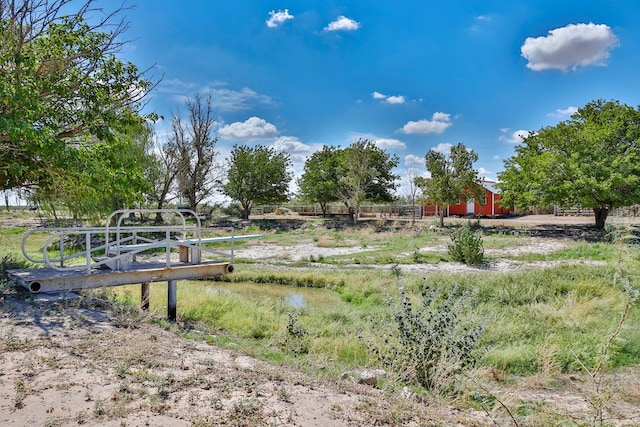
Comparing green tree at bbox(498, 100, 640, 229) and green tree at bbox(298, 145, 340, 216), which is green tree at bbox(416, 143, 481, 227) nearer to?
green tree at bbox(498, 100, 640, 229)

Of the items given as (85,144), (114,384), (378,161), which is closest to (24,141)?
(85,144)

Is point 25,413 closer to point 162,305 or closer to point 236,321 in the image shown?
point 236,321

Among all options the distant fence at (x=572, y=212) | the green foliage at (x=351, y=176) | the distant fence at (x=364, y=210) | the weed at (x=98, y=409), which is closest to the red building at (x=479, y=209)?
the distant fence at (x=364, y=210)

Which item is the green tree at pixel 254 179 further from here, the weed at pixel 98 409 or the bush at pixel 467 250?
the weed at pixel 98 409

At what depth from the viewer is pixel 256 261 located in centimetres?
1733

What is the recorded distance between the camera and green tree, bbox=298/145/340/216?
3672 cm

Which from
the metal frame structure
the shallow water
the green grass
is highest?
the metal frame structure

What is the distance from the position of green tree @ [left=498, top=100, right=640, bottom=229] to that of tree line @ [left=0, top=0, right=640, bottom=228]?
71 millimetres

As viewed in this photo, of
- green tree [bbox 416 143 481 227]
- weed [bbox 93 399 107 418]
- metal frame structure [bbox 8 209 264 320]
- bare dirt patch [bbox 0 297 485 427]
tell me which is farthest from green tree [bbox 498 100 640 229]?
weed [bbox 93 399 107 418]

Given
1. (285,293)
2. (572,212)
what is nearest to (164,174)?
(285,293)

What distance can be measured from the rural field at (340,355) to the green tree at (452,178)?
18.1 metres

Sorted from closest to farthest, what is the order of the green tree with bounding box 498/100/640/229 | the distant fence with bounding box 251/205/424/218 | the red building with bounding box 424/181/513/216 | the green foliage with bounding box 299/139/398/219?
the green tree with bounding box 498/100/640/229
the green foliage with bounding box 299/139/398/219
the red building with bounding box 424/181/513/216
the distant fence with bounding box 251/205/424/218

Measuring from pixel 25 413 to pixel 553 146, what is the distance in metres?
28.8

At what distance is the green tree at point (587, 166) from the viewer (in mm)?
21688
